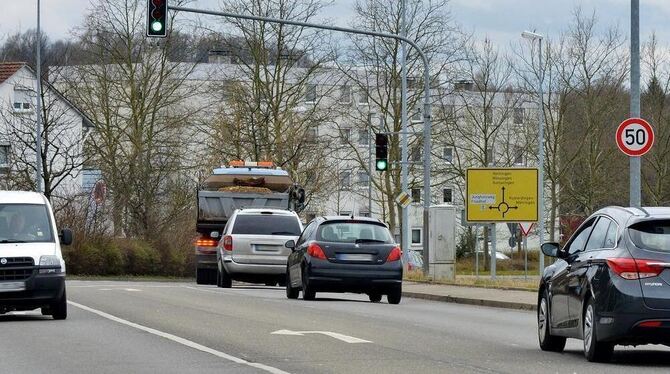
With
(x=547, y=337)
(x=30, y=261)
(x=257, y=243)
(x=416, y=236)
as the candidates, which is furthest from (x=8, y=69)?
(x=547, y=337)

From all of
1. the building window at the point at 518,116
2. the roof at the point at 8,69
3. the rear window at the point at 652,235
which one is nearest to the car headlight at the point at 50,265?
the rear window at the point at 652,235

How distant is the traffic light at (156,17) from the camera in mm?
27844

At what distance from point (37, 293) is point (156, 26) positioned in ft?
30.3

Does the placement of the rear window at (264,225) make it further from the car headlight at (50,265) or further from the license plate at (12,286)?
the license plate at (12,286)

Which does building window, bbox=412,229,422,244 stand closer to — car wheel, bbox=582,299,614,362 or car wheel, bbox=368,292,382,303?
car wheel, bbox=368,292,382,303

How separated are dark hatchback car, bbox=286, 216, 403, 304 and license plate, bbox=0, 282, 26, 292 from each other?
7.74 meters

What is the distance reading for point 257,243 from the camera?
33656 millimetres

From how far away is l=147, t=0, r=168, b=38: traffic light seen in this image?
27844 millimetres

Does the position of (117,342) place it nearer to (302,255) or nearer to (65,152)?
(302,255)

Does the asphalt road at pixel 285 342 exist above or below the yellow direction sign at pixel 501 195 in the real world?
below

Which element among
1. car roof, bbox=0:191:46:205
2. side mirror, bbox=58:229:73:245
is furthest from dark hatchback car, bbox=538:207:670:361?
car roof, bbox=0:191:46:205

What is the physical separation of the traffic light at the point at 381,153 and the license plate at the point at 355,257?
39.6 feet

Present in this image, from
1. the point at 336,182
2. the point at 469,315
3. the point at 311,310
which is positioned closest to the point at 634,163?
the point at 469,315

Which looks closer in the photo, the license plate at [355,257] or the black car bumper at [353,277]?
the black car bumper at [353,277]
